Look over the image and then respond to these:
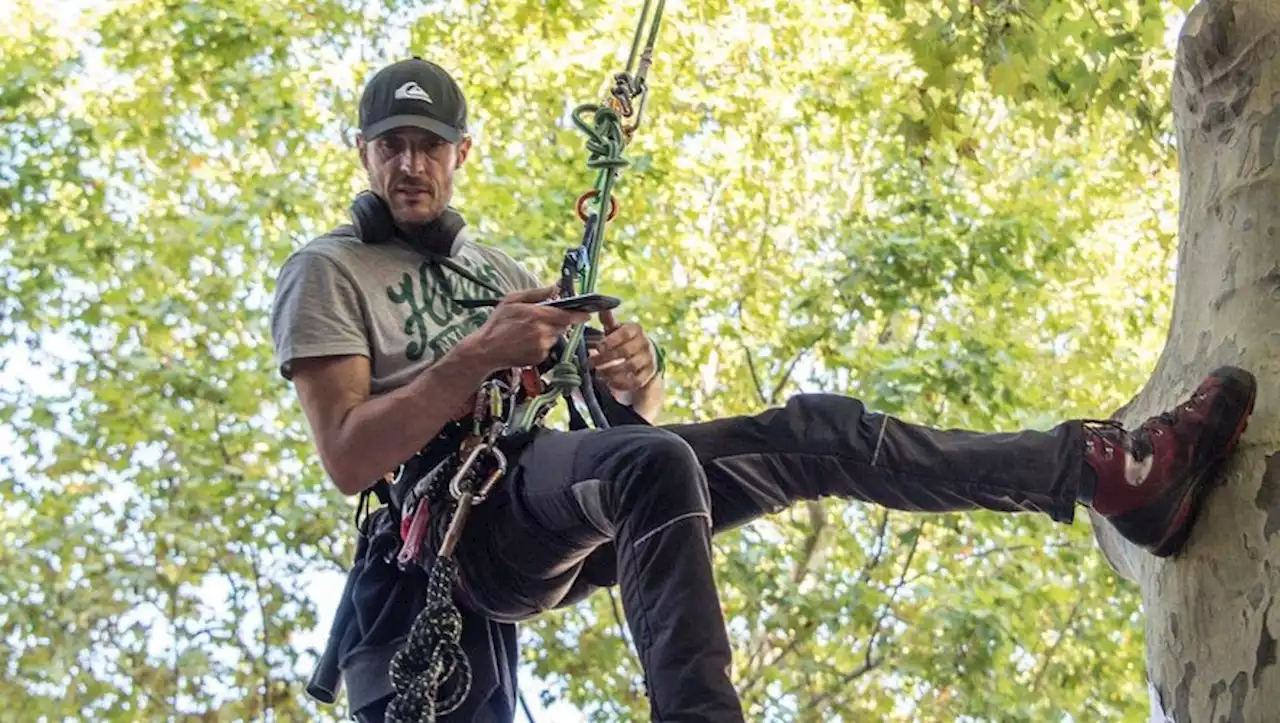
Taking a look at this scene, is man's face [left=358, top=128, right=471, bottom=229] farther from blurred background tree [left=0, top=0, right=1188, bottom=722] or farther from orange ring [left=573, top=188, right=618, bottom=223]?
blurred background tree [left=0, top=0, right=1188, bottom=722]

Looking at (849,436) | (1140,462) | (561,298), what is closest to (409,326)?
(561,298)

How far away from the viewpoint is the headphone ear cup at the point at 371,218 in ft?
6.95

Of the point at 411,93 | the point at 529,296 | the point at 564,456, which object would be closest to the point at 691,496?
the point at 564,456

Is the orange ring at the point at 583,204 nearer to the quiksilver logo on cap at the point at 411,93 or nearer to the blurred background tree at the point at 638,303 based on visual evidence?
the quiksilver logo on cap at the point at 411,93

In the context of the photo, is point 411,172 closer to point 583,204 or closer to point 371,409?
point 583,204

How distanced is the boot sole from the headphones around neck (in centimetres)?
112

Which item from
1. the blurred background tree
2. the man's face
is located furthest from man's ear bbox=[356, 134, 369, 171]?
the blurred background tree

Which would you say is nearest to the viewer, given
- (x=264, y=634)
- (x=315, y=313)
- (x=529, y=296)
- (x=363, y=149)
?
(x=529, y=296)

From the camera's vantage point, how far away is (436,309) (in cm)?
212

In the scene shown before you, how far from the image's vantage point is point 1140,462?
1.61m

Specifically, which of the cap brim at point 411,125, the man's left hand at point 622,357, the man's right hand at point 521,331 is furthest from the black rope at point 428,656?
the cap brim at point 411,125

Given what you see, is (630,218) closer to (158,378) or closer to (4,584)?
(158,378)

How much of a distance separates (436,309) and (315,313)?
0.69ft

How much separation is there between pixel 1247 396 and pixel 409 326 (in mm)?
1137
